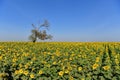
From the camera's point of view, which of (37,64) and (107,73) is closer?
(107,73)

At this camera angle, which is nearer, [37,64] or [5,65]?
[37,64]

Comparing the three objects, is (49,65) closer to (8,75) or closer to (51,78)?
(51,78)

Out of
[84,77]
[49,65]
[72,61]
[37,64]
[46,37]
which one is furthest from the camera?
[46,37]

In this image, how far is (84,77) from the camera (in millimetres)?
5180

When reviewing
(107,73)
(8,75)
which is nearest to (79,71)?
(107,73)

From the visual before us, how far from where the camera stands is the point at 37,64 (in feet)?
20.3

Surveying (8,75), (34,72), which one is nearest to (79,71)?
(34,72)

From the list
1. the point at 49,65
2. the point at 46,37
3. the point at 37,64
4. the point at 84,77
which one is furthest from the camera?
the point at 46,37

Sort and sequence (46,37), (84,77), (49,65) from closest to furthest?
1. (84,77)
2. (49,65)
3. (46,37)

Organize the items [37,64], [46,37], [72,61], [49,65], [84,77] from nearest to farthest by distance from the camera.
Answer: [84,77], [49,65], [37,64], [72,61], [46,37]

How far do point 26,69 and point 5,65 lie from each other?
1.08 m

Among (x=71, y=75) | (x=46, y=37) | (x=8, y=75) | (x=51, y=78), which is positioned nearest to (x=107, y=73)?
(x=71, y=75)

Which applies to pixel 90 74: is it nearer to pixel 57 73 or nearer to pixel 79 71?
pixel 79 71

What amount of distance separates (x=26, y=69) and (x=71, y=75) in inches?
48.2
